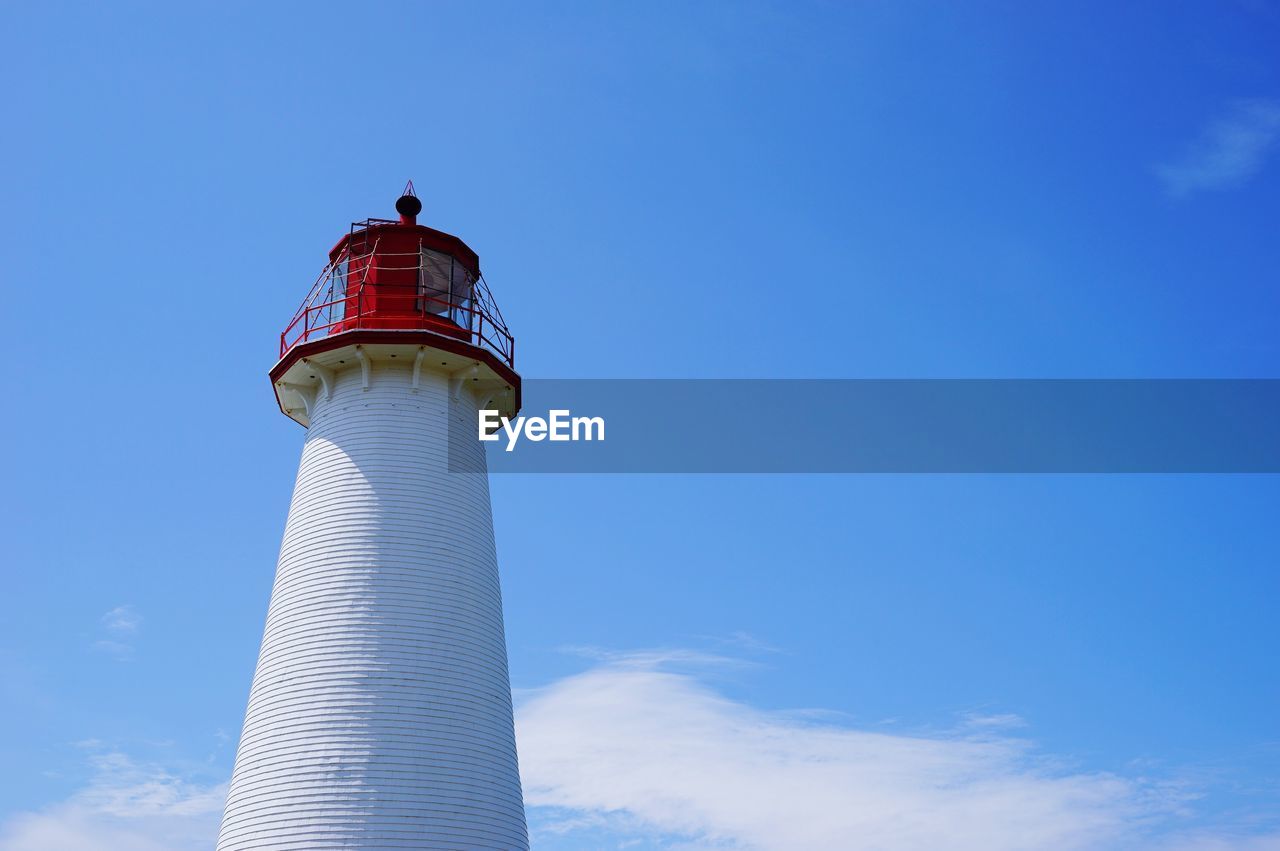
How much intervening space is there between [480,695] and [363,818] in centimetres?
288

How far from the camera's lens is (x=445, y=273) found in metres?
24.1

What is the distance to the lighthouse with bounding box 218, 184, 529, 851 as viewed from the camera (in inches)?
746

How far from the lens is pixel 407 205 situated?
24.3 metres

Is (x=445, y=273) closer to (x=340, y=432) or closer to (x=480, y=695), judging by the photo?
(x=340, y=432)

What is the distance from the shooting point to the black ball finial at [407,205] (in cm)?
2433

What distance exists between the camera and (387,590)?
2041 cm

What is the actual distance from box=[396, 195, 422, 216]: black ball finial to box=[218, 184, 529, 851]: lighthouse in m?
0.03

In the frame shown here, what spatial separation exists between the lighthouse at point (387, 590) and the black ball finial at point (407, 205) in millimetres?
30

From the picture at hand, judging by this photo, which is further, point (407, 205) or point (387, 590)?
point (407, 205)

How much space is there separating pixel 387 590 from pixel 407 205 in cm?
845

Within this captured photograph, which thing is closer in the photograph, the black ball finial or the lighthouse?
the lighthouse

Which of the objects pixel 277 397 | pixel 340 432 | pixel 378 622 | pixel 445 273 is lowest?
pixel 378 622

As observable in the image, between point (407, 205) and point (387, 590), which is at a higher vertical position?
point (407, 205)

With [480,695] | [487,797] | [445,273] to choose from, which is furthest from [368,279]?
[487,797]
